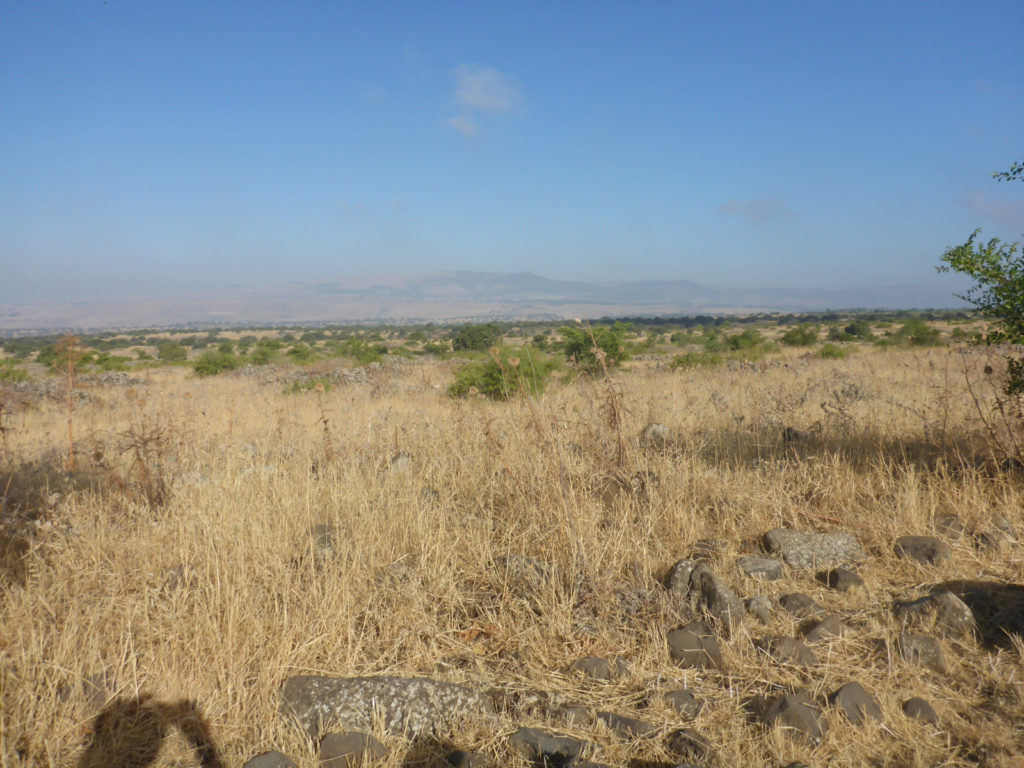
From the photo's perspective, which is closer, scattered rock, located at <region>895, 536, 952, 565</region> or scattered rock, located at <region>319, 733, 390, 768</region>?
scattered rock, located at <region>319, 733, 390, 768</region>

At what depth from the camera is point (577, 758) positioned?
8.86 feet

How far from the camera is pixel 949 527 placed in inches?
186

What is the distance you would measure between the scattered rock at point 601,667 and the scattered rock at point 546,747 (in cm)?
53

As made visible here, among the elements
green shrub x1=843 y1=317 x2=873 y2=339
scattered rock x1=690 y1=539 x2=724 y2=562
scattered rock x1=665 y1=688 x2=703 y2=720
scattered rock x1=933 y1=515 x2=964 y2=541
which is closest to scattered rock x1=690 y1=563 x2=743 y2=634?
scattered rock x1=690 y1=539 x2=724 y2=562

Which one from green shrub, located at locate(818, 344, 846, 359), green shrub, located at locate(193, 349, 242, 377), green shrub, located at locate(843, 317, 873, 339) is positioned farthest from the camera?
green shrub, located at locate(843, 317, 873, 339)

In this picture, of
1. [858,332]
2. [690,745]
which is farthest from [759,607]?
[858,332]

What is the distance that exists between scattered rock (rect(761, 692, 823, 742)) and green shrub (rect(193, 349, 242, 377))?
968 inches

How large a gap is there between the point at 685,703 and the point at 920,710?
105cm

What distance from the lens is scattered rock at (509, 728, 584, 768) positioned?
274 cm

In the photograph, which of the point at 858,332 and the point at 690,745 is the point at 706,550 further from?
the point at 858,332

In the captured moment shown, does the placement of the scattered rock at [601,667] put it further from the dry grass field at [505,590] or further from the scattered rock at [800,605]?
the scattered rock at [800,605]

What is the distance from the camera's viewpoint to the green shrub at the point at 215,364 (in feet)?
80.3

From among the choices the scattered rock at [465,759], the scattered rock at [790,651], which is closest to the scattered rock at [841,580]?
the scattered rock at [790,651]

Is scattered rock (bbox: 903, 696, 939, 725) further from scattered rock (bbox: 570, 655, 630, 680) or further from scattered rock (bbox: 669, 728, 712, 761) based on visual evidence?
scattered rock (bbox: 570, 655, 630, 680)
